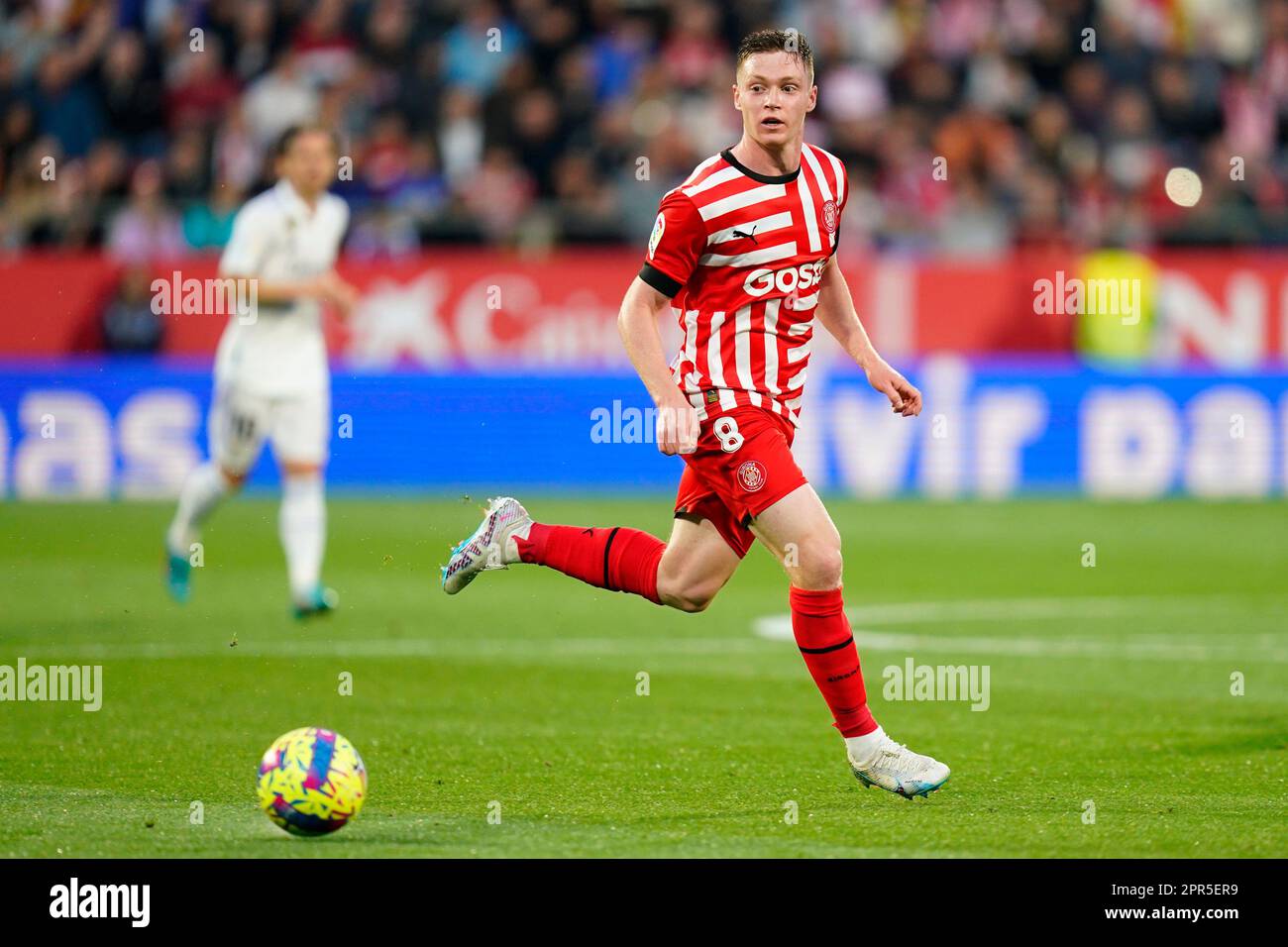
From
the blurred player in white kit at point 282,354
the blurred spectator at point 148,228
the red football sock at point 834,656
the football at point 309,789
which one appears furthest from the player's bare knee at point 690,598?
the blurred spectator at point 148,228

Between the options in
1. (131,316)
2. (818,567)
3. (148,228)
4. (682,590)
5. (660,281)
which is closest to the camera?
(818,567)

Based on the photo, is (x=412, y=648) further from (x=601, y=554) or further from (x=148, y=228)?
(x=148, y=228)

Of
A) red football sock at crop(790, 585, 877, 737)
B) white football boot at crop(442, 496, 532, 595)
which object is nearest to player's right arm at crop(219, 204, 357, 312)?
white football boot at crop(442, 496, 532, 595)

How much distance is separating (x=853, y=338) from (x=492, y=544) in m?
1.50

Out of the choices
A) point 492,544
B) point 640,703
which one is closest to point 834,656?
point 492,544

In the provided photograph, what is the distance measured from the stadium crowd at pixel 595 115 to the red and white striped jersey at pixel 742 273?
13.0m

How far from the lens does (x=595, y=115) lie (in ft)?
69.5

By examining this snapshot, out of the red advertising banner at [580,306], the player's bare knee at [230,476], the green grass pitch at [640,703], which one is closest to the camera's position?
the green grass pitch at [640,703]

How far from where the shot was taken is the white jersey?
461 inches

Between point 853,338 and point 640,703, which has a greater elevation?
point 853,338

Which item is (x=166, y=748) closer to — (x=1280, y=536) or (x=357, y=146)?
(x=1280, y=536)

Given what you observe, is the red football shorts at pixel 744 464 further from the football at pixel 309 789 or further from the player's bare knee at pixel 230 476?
the player's bare knee at pixel 230 476

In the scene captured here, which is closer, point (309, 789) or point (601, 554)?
point (309, 789)

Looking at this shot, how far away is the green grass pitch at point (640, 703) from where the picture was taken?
20.8 feet
